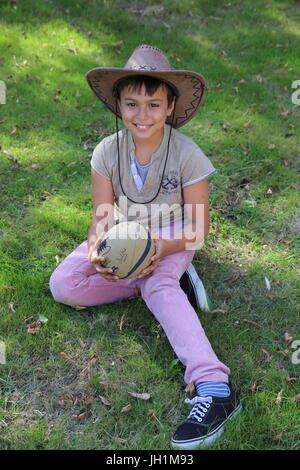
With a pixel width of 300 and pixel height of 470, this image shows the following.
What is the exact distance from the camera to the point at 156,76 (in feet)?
9.01

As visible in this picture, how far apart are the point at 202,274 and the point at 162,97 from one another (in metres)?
1.29

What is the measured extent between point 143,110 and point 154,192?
0.53m

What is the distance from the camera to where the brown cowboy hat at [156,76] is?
2715 millimetres

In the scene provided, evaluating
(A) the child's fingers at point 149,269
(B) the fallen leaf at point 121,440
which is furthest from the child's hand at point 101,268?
(B) the fallen leaf at point 121,440

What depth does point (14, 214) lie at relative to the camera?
397 centimetres

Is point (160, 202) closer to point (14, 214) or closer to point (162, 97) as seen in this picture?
point (162, 97)

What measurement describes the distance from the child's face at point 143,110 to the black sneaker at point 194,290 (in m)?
A: 0.93

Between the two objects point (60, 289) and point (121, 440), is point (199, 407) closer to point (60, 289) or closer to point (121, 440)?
point (121, 440)

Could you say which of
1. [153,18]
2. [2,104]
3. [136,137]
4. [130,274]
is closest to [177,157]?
[136,137]

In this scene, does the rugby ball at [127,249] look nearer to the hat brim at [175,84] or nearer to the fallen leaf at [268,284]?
the hat brim at [175,84]

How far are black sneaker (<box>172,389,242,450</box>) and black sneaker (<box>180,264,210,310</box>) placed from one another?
2.36 feet

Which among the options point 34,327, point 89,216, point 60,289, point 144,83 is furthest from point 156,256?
point 89,216

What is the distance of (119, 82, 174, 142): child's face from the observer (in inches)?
110
